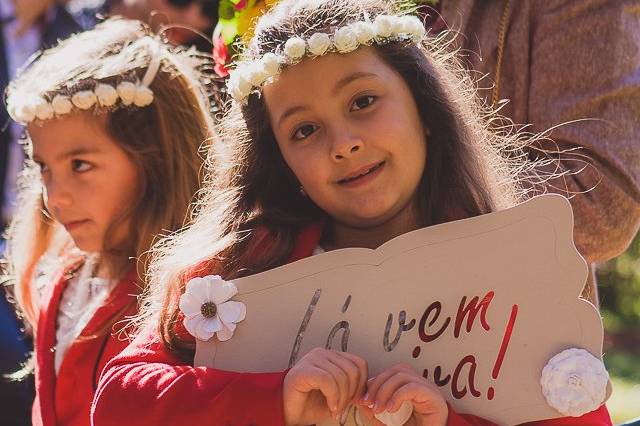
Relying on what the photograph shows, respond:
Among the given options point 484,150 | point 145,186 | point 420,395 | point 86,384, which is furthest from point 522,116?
point 86,384

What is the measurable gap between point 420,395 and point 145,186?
1274 mm

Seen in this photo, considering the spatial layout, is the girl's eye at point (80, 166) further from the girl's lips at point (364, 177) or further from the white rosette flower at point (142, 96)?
the girl's lips at point (364, 177)

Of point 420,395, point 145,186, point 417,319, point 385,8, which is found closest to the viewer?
point 420,395

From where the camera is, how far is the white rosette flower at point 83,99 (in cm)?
263

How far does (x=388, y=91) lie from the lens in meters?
2.04

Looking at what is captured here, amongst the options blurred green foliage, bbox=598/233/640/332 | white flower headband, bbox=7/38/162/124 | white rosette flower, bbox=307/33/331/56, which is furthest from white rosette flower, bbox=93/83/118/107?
blurred green foliage, bbox=598/233/640/332

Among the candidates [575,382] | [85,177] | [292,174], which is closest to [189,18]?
[85,177]

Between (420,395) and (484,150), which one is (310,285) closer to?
(420,395)

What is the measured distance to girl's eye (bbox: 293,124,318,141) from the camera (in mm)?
2033

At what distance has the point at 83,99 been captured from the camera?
2.63m

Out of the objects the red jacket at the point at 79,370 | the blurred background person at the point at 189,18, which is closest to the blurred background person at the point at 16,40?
the blurred background person at the point at 189,18

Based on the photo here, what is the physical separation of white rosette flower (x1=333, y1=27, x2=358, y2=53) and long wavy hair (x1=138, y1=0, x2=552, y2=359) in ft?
0.13

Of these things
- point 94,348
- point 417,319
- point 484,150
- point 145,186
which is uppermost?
point 145,186

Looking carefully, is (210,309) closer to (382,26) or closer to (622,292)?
(382,26)
